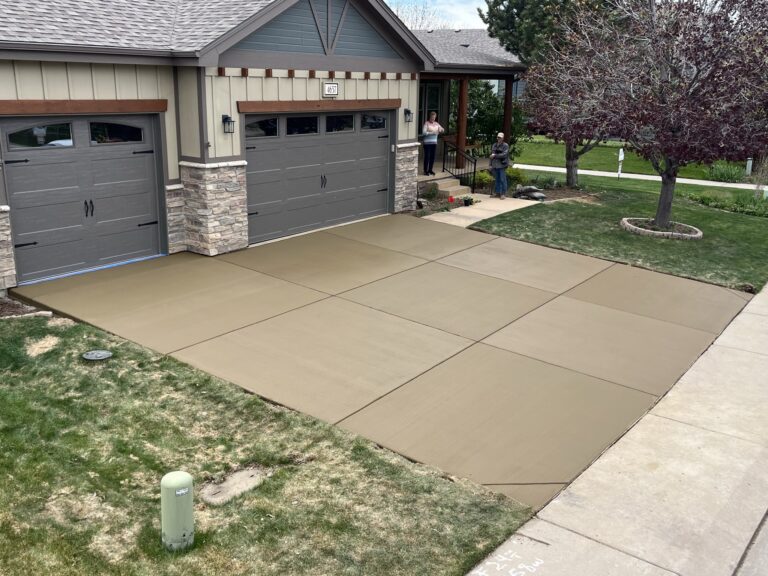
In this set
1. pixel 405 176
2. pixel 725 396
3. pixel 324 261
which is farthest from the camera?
pixel 405 176

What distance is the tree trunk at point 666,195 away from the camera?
16.1m

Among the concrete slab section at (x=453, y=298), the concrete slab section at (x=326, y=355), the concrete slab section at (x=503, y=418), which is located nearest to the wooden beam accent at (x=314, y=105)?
the concrete slab section at (x=453, y=298)

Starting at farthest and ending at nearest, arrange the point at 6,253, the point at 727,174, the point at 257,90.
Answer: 1. the point at 727,174
2. the point at 257,90
3. the point at 6,253

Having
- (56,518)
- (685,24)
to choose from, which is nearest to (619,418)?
(56,518)

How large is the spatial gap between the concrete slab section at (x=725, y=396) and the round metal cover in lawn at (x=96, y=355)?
6.02 m

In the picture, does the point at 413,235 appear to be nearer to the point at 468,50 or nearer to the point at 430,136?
the point at 430,136

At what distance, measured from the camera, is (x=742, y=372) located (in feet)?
29.6

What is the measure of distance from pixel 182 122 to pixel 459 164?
10.6m

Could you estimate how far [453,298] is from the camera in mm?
11258

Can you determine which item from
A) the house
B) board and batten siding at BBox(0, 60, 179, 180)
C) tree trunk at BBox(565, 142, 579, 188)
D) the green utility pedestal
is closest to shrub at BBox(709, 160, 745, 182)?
tree trunk at BBox(565, 142, 579, 188)

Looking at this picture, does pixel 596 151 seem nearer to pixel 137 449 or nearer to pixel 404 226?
pixel 404 226

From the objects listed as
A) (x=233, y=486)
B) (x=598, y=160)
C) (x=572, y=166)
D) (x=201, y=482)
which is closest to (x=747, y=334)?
(x=233, y=486)

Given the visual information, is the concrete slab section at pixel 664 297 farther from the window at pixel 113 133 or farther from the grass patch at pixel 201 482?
the window at pixel 113 133

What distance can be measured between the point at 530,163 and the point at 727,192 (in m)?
9.27
